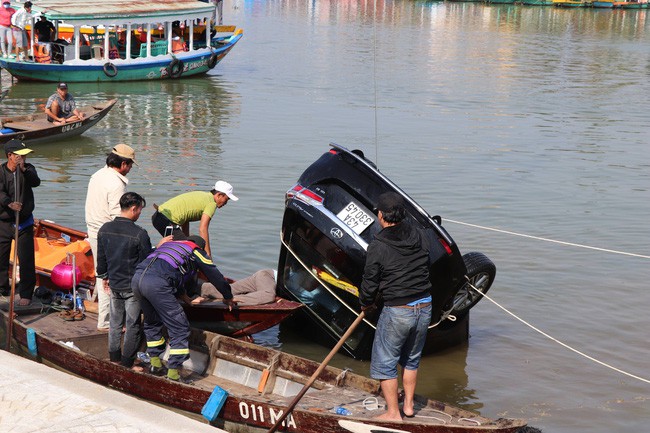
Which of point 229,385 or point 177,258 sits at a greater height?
point 177,258

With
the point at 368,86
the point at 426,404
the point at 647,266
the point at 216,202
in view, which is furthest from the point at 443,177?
the point at 368,86

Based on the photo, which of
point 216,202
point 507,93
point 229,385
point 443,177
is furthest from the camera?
point 507,93

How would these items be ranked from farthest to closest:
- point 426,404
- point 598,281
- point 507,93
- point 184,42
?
point 184,42, point 507,93, point 598,281, point 426,404

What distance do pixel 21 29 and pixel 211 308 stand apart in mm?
21745

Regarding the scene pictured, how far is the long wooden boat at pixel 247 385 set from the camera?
23.7 feet

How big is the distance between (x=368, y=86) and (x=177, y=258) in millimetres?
23550

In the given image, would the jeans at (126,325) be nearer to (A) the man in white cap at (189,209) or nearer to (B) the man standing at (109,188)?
(B) the man standing at (109,188)

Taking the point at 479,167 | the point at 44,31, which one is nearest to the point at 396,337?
the point at 479,167

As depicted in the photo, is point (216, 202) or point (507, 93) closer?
point (216, 202)

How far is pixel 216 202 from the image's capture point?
9234mm

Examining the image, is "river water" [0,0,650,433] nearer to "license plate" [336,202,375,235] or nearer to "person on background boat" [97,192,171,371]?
"license plate" [336,202,375,235]

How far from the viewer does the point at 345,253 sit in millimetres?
8727

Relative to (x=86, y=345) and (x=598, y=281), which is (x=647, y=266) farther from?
(x=86, y=345)

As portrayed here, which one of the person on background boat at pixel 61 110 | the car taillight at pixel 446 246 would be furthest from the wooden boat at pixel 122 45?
the car taillight at pixel 446 246
